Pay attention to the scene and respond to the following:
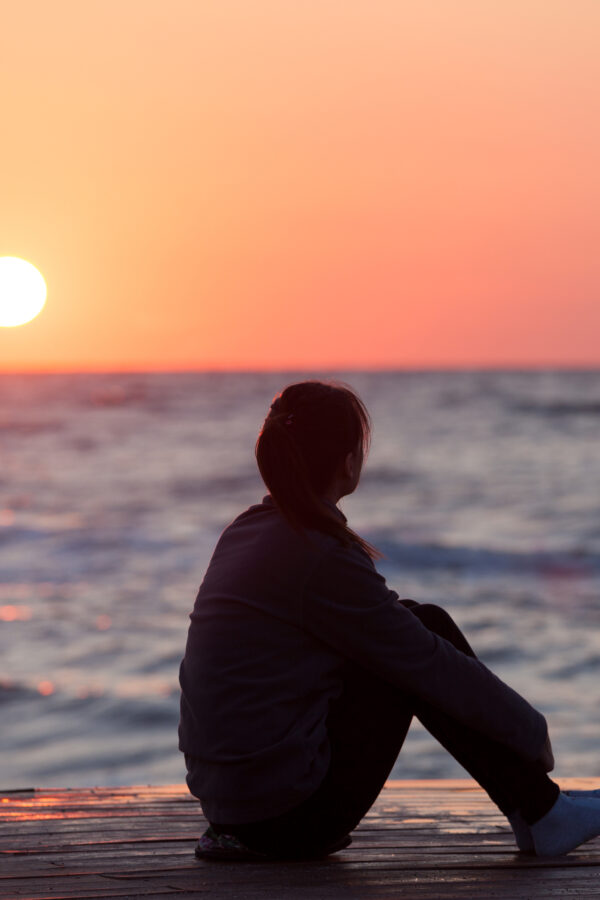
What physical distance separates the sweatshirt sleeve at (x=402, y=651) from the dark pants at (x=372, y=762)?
0.06 metres

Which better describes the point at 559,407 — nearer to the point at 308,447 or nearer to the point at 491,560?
the point at 491,560

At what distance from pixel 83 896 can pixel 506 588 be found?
31.0 ft

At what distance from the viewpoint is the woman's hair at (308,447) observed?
93.0 inches

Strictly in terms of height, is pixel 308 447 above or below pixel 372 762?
above

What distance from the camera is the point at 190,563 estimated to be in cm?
1275

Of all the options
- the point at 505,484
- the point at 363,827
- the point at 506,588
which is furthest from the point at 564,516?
the point at 363,827

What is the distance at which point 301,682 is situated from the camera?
242cm

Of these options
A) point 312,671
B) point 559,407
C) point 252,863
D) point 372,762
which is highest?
point 559,407

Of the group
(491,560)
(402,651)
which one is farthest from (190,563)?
(402,651)

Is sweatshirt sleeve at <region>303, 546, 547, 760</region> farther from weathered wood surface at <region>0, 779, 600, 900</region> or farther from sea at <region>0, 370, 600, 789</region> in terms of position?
sea at <region>0, 370, 600, 789</region>

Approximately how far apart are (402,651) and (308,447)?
482 millimetres

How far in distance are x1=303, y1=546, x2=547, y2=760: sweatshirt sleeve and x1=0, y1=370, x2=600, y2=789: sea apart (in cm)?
322

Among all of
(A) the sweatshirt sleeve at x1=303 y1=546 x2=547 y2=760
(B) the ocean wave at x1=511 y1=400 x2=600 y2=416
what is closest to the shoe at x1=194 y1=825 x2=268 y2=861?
(A) the sweatshirt sleeve at x1=303 y1=546 x2=547 y2=760

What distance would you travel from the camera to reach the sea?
6.15 metres
